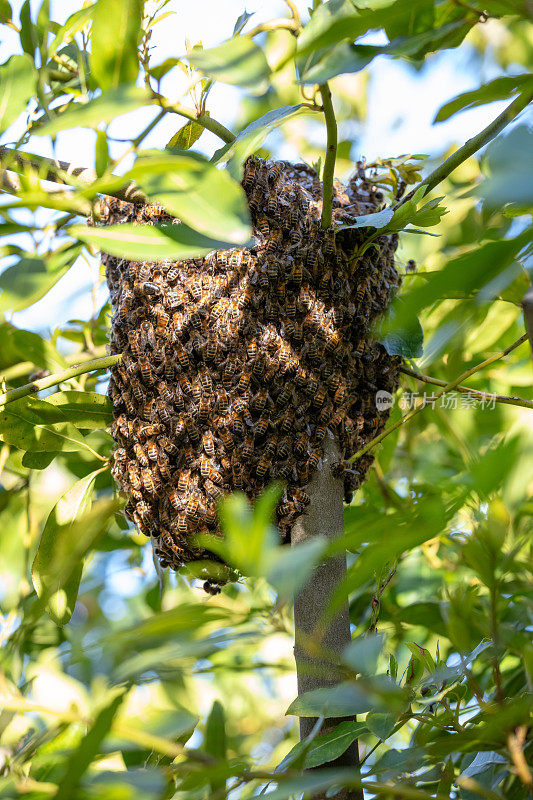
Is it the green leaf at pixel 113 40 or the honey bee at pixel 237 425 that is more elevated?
the green leaf at pixel 113 40

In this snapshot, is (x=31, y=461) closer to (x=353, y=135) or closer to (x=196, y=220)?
(x=196, y=220)

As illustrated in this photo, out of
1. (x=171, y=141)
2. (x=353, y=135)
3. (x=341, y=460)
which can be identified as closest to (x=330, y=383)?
(x=341, y=460)

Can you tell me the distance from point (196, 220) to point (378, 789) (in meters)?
0.35

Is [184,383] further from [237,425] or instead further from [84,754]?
[84,754]

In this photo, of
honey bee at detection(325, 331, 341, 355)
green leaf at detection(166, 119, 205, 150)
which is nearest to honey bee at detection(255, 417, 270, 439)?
honey bee at detection(325, 331, 341, 355)

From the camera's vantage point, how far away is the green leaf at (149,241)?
45 centimetres

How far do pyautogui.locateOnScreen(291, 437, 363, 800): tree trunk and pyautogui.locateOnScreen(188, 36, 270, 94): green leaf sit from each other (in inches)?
17.2

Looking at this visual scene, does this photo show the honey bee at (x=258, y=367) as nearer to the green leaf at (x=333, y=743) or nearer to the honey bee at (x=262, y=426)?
the honey bee at (x=262, y=426)

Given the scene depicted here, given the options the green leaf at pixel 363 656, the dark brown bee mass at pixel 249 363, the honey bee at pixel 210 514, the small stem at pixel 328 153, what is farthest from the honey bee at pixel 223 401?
the green leaf at pixel 363 656

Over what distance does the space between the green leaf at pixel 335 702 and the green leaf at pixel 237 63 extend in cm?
38

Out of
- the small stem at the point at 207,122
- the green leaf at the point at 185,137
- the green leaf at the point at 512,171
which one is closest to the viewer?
Result: the green leaf at the point at 512,171

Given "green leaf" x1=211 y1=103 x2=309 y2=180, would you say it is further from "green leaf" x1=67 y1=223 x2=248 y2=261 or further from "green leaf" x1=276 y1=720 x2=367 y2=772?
"green leaf" x1=276 y1=720 x2=367 y2=772

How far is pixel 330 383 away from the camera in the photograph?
0.83 meters

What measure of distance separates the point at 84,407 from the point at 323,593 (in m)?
0.40
